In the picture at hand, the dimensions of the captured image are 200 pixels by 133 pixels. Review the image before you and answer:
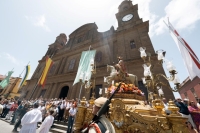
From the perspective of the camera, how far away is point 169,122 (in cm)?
200

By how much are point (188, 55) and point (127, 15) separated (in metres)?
14.5

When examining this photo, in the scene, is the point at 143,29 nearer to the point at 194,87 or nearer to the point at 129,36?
the point at 129,36

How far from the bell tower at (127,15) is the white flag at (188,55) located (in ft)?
36.2

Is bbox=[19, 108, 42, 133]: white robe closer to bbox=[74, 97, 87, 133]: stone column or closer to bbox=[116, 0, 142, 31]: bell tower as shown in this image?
bbox=[74, 97, 87, 133]: stone column

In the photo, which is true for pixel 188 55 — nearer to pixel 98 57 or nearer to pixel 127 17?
pixel 98 57

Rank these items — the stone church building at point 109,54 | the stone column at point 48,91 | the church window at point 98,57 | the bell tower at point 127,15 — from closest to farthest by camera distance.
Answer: the stone church building at point 109,54
the bell tower at point 127,15
the church window at point 98,57
the stone column at point 48,91

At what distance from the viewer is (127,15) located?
50.2 ft

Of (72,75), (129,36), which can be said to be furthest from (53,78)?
(129,36)

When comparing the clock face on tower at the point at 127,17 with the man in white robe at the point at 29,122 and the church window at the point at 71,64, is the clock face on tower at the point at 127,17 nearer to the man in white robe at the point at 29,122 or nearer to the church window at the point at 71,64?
the church window at the point at 71,64

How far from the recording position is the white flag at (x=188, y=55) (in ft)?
10.1

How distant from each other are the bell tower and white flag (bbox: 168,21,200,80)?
434 inches

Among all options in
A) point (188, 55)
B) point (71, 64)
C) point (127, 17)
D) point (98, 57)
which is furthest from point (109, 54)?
point (188, 55)

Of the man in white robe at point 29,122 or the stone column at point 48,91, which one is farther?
the stone column at point 48,91

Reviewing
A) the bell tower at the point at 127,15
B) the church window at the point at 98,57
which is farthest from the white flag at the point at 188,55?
the bell tower at the point at 127,15
